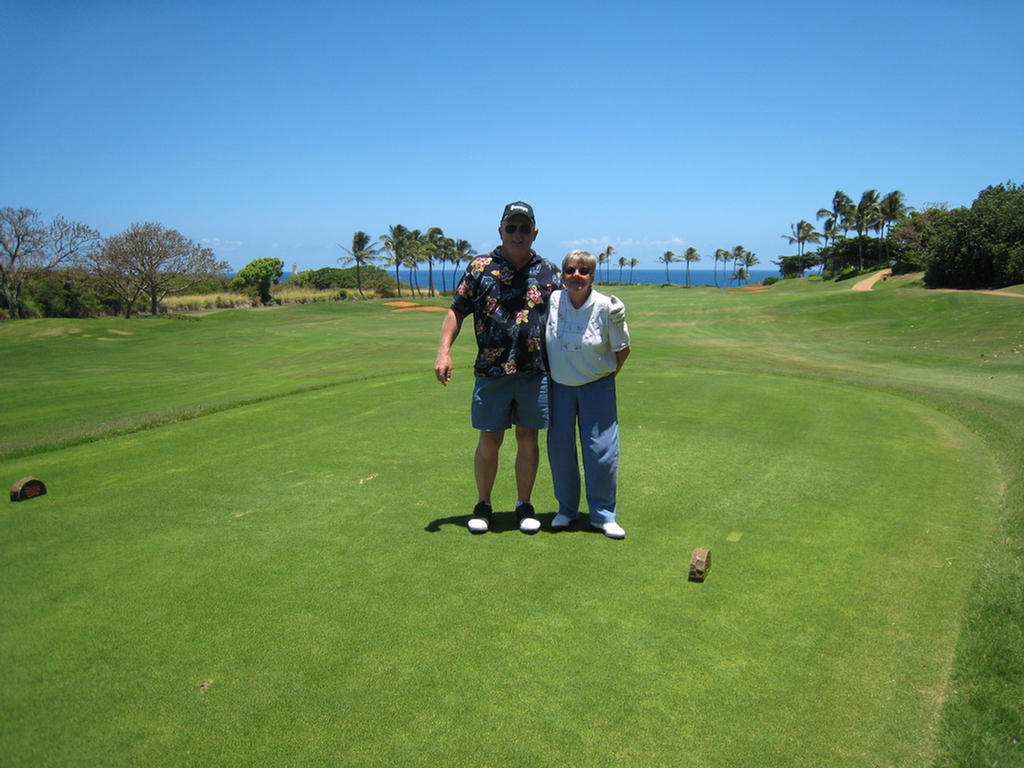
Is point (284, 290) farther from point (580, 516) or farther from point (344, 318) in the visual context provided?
point (580, 516)

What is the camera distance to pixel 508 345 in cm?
450

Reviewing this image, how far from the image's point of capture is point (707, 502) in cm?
486

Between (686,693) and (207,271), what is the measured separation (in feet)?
170

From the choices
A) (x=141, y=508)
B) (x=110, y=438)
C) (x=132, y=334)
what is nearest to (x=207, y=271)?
(x=132, y=334)

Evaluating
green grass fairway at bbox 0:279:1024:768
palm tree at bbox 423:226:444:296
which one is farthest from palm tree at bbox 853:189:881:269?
green grass fairway at bbox 0:279:1024:768

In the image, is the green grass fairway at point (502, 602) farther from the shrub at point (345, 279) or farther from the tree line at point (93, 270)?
the shrub at point (345, 279)

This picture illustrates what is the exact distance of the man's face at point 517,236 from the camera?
4.45m

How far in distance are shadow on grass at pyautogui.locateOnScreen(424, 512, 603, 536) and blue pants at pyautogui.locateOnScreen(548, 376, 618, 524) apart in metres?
0.09

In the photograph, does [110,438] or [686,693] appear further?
[110,438]

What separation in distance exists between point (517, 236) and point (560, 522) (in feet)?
6.22

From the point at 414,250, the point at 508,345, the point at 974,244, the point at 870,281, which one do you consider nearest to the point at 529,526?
the point at 508,345

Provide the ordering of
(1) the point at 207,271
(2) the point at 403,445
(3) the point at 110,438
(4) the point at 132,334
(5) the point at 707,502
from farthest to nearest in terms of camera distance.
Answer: (1) the point at 207,271, (4) the point at 132,334, (3) the point at 110,438, (2) the point at 403,445, (5) the point at 707,502

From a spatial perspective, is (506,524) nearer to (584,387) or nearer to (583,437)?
(583,437)

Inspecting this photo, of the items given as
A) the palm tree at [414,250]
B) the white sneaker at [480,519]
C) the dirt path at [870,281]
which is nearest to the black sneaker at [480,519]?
the white sneaker at [480,519]
